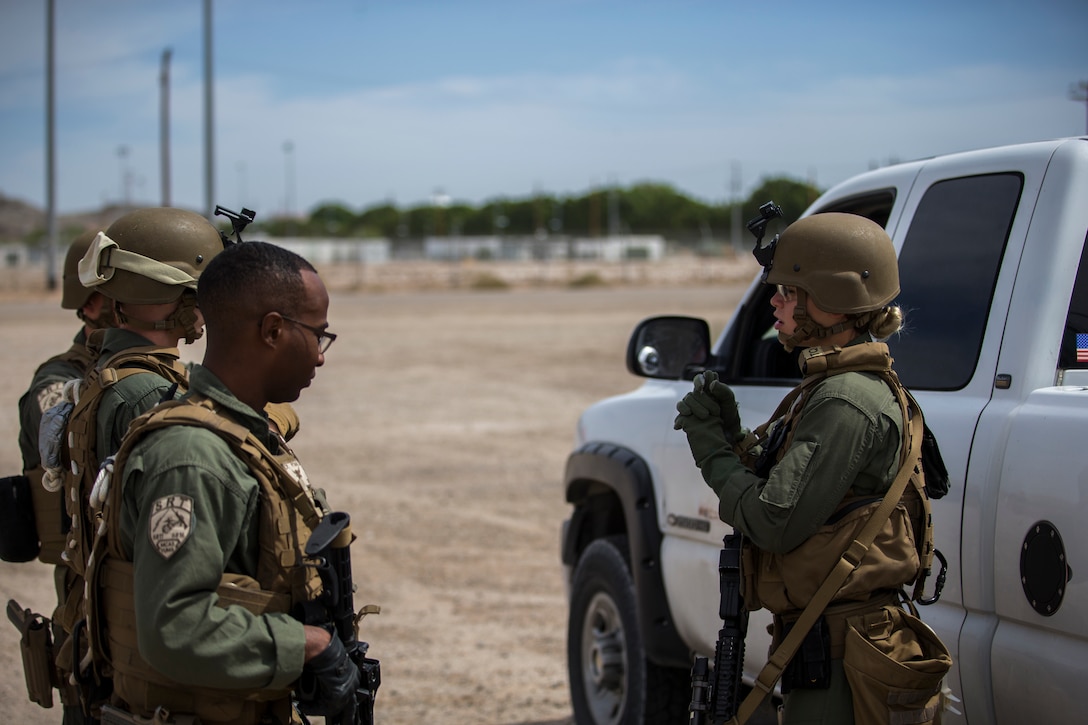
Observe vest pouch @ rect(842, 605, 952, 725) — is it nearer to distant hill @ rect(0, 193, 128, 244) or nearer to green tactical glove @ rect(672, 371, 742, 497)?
green tactical glove @ rect(672, 371, 742, 497)

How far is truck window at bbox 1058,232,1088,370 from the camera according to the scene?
2.89m

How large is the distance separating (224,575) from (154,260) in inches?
50.3

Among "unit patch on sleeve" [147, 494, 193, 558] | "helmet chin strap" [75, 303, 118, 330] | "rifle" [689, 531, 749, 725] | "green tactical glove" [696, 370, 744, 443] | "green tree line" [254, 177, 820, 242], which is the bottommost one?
"rifle" [689, 531, 749, 725]

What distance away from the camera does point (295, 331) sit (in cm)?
239

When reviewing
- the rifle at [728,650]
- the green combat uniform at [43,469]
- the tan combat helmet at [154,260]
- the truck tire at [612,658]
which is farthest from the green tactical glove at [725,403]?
the green combat uniform at [43,469]

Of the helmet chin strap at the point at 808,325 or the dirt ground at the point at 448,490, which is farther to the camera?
the dirt ground at the point at 448,490

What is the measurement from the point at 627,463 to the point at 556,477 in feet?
20.2

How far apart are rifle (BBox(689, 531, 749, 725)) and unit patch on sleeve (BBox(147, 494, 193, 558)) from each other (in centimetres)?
133

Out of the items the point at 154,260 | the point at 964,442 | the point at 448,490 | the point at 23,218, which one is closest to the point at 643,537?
the point at 964,442

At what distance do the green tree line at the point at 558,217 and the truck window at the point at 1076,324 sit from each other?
123965 millimetres

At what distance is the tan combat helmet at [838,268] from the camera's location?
2721 millimetres

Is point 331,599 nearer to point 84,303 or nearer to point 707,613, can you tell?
point 707,613

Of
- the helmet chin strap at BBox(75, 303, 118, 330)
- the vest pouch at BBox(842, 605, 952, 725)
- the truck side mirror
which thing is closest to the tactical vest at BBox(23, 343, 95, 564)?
the helmet chin strap at BBox(75, 303, 118, 330)

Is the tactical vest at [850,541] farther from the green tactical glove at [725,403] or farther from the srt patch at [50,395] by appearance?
the srt patch at [50,395]
